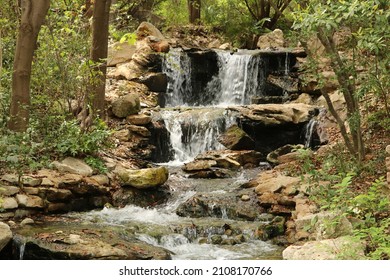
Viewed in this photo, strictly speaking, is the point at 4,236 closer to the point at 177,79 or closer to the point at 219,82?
the point at 177,79

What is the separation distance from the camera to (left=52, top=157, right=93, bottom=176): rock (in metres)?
8.12

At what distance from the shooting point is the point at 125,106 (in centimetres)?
1182

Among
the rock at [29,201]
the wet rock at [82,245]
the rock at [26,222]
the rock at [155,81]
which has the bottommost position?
the rock at [26,222]

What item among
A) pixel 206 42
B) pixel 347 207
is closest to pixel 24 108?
pixel 347 207

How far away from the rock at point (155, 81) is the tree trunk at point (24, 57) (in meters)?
6.84

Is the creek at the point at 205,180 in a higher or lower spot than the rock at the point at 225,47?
lower

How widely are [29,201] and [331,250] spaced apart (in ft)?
15.3

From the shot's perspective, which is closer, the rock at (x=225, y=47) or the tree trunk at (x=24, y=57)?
the tree trunk at (x=24, y=57)

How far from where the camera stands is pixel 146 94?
14.3 metres

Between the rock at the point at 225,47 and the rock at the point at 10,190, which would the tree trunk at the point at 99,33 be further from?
the rock at the point at 225,47

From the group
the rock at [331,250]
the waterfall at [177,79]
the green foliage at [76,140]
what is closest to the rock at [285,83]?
the waterfall at [177,79]

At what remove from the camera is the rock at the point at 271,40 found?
1788cm

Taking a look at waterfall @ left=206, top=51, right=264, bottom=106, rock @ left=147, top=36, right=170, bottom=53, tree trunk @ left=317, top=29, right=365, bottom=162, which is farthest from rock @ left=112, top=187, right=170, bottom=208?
rock @ left=147, top=36, right=170, bottom=53

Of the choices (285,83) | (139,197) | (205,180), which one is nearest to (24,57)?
(139,197)
